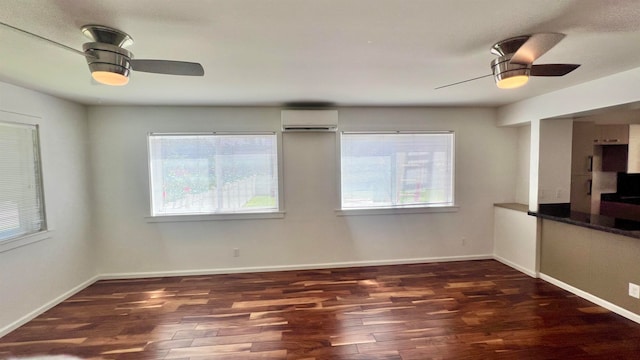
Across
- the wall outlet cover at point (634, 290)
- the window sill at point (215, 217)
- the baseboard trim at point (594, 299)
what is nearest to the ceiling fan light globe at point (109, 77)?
the window sill at point (215, 217)

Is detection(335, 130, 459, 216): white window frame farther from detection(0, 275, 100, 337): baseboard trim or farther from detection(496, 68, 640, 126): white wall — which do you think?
detection(0, 275, 100, 337): baseboard trim

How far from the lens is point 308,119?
12.1 ft

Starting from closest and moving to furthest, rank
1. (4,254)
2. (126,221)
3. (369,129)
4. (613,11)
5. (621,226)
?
(613,11), (4,254), (621,226), (126,221), (369,129)

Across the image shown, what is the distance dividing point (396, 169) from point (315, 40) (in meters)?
2.67

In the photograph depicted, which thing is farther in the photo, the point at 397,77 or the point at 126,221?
the point at 126,221

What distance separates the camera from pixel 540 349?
7.34 feet

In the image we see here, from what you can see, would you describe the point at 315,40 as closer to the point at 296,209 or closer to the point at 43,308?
the point at 296,209

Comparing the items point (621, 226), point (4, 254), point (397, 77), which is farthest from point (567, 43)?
point (4, 254)

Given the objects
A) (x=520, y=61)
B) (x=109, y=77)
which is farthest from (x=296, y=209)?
(x=520, y=61)

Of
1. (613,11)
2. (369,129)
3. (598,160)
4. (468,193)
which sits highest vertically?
(613,11)

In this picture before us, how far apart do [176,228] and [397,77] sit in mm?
3305

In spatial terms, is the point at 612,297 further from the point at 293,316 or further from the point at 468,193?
the point at 293,316

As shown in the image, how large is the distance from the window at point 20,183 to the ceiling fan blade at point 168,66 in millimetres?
2048

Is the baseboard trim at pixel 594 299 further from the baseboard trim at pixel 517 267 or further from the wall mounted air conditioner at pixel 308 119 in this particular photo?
the wall mounted air conditioner at pixel 308 119
